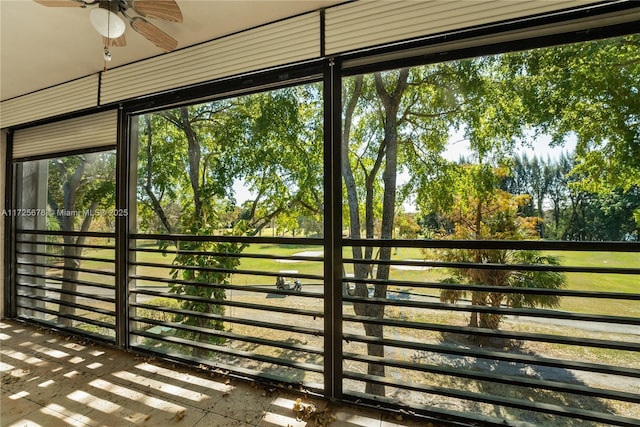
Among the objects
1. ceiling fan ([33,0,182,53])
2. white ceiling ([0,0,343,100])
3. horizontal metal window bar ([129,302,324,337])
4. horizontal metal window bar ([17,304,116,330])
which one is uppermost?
white ceiling ([0,0,343,100])

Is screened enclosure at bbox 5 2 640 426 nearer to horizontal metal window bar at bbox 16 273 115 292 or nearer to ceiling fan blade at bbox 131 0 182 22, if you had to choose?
horizontal metal window bar at bbox 16 273 115 292

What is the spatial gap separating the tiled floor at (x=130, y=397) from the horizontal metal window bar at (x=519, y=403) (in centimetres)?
20

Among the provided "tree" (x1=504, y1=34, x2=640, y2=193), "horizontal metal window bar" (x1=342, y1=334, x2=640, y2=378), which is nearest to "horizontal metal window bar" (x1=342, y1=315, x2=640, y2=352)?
"horizontal metal window bar" (x1=342, y1=334, x2=640, y2=378)

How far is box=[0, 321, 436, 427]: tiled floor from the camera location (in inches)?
68.5

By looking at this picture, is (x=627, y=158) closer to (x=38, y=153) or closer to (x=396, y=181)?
(x=396, y=181)

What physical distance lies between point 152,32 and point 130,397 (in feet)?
8.52

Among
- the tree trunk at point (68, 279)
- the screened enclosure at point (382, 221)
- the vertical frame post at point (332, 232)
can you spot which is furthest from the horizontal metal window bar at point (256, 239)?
the tree trunk at point (68, 279)

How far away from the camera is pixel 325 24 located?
1879mm

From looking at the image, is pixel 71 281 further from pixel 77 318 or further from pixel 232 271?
pixel 232 271

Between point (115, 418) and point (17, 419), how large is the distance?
631 millimetres

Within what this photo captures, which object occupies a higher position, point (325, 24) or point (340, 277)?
point (325, 24)

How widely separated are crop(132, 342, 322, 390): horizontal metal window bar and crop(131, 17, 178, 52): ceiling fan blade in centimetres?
257

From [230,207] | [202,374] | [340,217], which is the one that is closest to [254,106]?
[230,207]

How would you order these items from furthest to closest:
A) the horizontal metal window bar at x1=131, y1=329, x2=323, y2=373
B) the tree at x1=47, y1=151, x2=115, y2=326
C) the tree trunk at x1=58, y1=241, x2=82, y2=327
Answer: the tree trunk at x1=58, y1=241, x2=82, y2=327
the tree at x1=47, y1=151, x2=115, y2=326
the horizontal metal window bar at x1=131, y1=329, x2=323, y2=373
